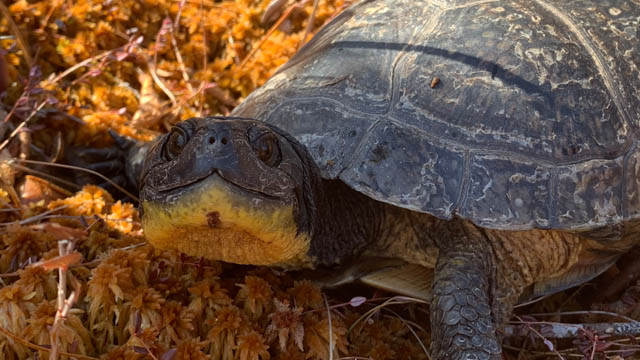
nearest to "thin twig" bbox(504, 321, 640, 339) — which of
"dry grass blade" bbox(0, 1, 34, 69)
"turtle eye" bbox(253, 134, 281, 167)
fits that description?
"turtle eye" bbox(253, 134, 281, 167)

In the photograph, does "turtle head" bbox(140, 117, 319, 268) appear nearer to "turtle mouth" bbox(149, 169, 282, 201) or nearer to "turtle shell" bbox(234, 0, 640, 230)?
"turtle mouth" bbox(149, 169, 282, 201)

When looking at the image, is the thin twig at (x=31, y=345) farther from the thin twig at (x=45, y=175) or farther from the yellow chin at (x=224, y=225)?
the thin twig at (x=45, y=175)

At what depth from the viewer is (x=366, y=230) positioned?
2.15 m

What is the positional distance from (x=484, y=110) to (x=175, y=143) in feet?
3.47

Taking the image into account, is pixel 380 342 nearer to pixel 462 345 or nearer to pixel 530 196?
pixel 462 345

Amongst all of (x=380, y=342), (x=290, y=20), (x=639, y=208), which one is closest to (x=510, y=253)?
(x=639, y=208)

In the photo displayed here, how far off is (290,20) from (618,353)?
257 centimetres

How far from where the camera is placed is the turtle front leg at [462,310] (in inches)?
71.0

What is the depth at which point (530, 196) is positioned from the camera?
189 centimetres

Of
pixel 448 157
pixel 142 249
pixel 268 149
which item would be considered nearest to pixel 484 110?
pixel 448 157

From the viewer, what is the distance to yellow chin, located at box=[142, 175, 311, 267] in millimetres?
1466

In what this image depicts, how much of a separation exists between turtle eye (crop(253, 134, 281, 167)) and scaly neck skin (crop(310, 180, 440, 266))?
373 mm

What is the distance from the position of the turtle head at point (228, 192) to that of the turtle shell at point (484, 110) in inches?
11.4

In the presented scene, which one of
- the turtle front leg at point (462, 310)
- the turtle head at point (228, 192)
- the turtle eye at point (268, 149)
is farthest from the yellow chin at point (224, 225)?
the turtle front leg at point (462, 310)
